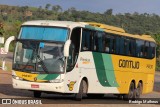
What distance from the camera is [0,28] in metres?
53.1

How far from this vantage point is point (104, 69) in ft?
76.3

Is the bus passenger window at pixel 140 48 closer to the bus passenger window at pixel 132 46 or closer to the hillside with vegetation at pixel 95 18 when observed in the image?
the bus passenger window at pixel 132 46

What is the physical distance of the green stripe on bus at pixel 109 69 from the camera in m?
23.2

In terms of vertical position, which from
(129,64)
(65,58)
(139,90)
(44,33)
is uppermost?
(44,33)

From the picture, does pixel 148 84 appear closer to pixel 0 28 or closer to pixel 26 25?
pixel 26 25

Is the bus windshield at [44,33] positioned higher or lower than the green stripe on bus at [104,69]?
higher

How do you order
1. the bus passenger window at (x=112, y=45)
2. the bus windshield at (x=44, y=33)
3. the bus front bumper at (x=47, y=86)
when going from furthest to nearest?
the bus passenger window at (x=112, y=45) → the bus windshield at (x=44, y=33) → the bus front bumper at (x=47, y=86)

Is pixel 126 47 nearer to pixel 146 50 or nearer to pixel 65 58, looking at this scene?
pixel 146 50

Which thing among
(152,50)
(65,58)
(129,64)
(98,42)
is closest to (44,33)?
(65,58)

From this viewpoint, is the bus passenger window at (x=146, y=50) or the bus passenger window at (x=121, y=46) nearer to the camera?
the bus passenger window at (x=121, y=46)

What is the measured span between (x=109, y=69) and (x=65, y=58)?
4501 millimetres

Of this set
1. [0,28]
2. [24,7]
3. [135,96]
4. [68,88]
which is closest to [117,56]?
[135,96]

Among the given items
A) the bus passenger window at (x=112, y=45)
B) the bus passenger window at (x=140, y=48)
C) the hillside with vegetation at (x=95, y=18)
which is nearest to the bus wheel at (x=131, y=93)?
the bus passenger window at (x=140, y=48)

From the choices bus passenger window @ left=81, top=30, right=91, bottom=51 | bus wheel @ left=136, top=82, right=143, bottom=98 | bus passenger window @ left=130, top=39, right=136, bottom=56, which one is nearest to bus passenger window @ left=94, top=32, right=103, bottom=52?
bus passenger window @ left=81, top=30, right=91, bottom=51
